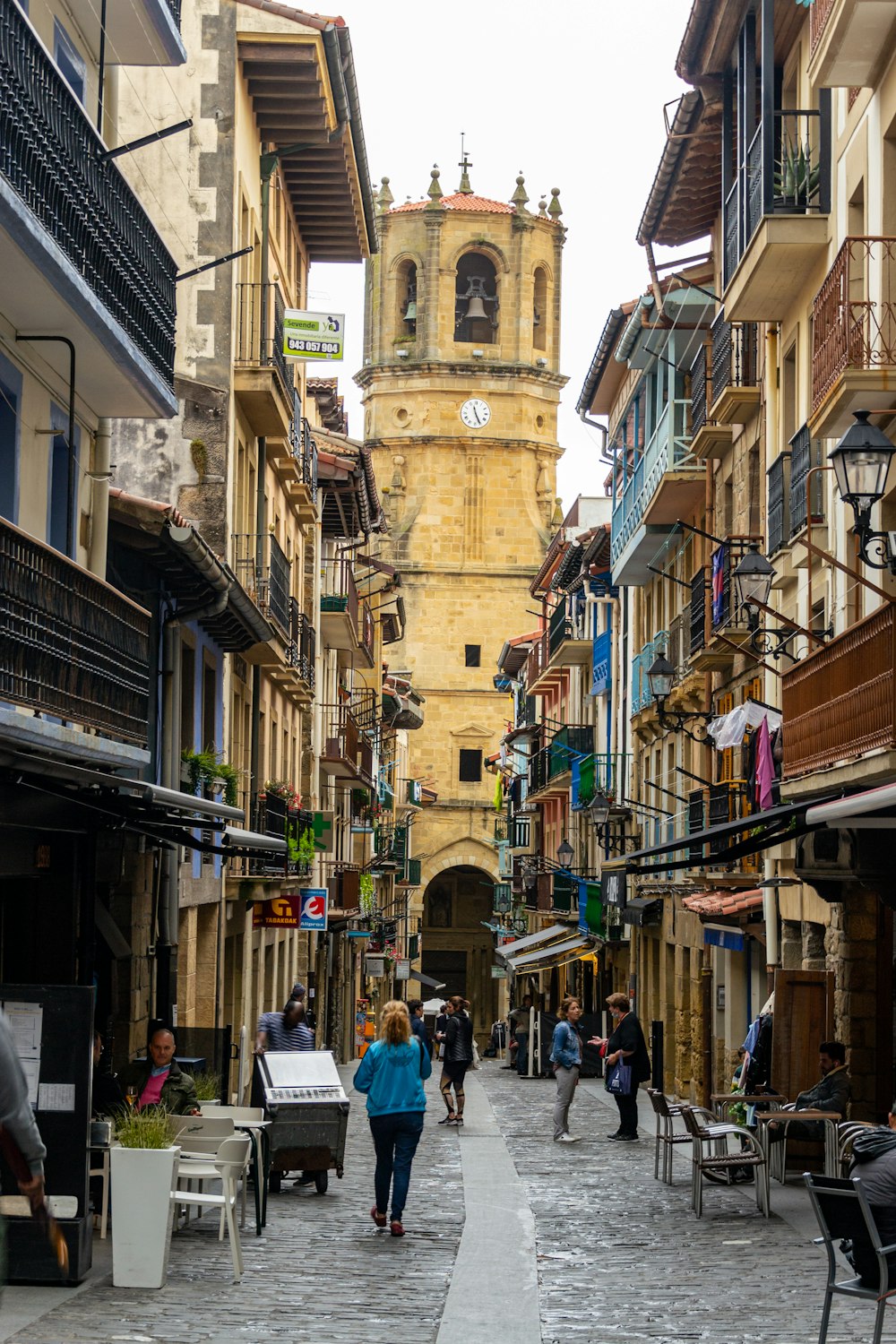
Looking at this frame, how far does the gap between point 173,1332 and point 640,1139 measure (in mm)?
13548

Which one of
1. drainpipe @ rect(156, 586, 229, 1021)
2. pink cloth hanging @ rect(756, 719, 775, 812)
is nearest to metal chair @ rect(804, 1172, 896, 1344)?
pink cloth hanging @ rect(756, 719, 775, 812)

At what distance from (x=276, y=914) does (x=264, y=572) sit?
189 inches

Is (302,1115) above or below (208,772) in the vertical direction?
below

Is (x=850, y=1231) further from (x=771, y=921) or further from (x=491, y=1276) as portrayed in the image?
(x=771, y=921)

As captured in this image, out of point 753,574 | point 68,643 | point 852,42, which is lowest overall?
point 68,643

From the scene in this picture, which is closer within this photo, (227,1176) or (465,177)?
(227,1176)

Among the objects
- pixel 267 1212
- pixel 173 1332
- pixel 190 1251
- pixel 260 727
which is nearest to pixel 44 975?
pixel 267 1212

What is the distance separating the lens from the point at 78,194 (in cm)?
1332

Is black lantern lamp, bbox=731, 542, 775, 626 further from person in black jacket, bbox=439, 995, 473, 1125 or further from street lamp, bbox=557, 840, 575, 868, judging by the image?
street lamp, bbox=557, 840, 575, 868

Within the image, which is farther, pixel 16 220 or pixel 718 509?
pixel 718 509

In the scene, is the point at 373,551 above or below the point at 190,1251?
above

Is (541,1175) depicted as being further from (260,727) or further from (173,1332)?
(260,727)

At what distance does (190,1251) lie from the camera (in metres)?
12.2

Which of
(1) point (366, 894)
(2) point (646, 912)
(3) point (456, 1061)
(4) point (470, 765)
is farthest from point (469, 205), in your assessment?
(3) point (456, 1061)
